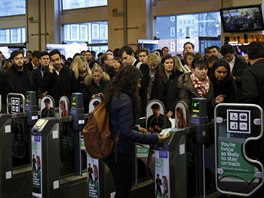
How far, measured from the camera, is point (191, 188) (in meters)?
4.83

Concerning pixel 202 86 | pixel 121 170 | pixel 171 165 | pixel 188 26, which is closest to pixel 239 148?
pixel 171 165

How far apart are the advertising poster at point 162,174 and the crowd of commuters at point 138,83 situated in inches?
9.2

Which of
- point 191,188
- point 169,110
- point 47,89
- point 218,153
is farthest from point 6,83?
point 218,153

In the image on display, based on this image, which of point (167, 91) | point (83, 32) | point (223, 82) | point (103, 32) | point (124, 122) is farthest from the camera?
point (83, 32)

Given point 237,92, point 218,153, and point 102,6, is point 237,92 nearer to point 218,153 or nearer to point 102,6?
point 218,153

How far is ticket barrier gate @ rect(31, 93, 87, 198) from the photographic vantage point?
4.91 m

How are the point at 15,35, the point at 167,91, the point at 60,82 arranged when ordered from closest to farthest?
the point at 167,91 → the point at 60,82 → the point at 15,35

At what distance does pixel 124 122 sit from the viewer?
12.3ft

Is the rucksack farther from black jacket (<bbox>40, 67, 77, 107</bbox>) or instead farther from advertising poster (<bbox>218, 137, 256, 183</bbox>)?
black jacket (<bbox>40, 67, 77, 107</bbox>)

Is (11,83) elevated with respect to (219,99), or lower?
elevated

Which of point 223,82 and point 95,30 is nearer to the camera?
point 223,82

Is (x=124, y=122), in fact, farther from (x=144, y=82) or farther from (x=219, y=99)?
(x=144, y=82)

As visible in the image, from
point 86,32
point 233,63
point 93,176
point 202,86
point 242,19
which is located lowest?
point 93,176

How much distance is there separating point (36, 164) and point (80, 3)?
13.6 metres
